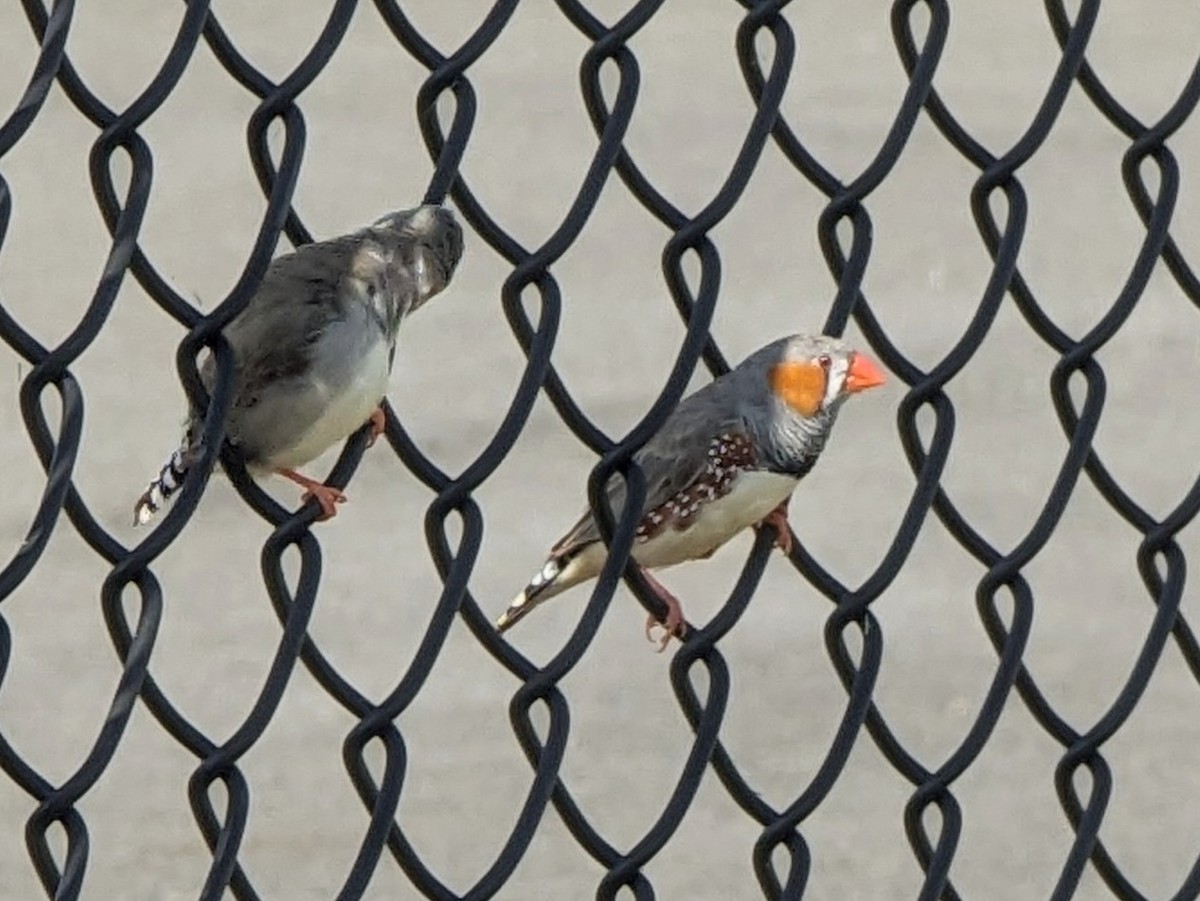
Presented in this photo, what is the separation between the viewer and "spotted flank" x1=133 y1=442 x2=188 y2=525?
228cm

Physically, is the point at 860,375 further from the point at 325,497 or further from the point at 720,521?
the point at 325,497

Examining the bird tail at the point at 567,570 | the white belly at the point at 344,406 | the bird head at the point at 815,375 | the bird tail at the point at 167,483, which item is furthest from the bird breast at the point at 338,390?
the bird head at the point at 815,375

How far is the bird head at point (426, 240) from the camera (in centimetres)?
258

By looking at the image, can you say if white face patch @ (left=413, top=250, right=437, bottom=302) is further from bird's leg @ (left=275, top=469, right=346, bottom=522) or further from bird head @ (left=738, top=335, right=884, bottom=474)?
bird head @ (left=738, top=335, right=884, bottom=474)

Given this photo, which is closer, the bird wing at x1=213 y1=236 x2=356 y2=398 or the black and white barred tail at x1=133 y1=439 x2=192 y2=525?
the black and white barred tail at x1=133 y1=439 x2=192 y2=525

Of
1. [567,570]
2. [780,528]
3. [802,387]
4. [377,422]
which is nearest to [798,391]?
[802,387]

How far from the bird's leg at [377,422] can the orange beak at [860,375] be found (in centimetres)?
72

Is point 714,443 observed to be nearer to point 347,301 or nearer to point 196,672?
point 347,301

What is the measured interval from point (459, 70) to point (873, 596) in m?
0.62

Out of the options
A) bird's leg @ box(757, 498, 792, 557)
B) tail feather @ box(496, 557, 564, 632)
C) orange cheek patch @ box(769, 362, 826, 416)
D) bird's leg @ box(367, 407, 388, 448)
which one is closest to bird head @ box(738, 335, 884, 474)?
orange cheek patch @ box(769, 362, 826, 416)

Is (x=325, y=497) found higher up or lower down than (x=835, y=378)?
lower down

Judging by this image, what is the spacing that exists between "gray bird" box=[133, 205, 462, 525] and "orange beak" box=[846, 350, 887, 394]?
0.50 meters

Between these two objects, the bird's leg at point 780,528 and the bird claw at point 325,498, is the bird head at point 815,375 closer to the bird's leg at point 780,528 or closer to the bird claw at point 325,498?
the bird's leg at point 780,528

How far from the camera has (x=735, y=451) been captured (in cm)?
288
